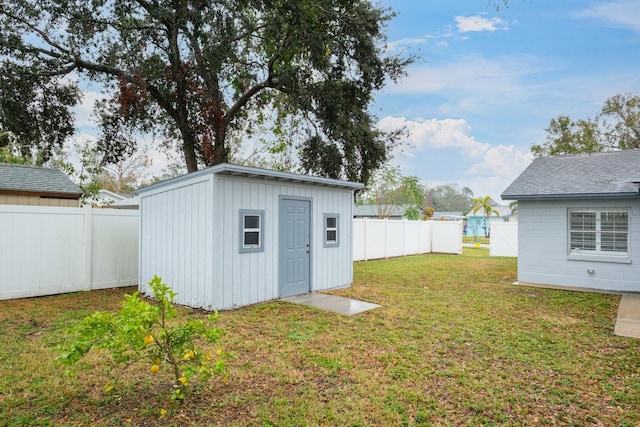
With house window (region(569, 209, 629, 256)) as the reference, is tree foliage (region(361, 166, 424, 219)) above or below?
above

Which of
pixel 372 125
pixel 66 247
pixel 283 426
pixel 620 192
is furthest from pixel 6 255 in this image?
pixel 620 192

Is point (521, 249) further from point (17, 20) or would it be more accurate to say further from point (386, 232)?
point (17, 20)

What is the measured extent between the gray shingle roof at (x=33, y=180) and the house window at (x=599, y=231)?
13.6m

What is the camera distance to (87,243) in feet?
27.1

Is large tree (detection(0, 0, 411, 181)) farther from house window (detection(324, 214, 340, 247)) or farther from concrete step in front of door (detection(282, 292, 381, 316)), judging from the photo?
concrete step in front of door (detection(282, 292, 381, 316))

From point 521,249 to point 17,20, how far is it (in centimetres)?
1401

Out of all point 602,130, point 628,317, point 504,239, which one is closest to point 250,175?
point 628,317

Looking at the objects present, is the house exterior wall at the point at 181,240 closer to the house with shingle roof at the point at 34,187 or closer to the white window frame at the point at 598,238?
the house with shingle roof at the point at 34,187

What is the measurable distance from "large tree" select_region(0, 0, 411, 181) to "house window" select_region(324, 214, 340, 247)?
3229 mm

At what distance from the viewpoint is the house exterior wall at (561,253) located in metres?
8.68

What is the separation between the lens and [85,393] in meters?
3.53

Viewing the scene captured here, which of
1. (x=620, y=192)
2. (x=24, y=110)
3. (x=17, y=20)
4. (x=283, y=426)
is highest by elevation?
(x=17, y=20)

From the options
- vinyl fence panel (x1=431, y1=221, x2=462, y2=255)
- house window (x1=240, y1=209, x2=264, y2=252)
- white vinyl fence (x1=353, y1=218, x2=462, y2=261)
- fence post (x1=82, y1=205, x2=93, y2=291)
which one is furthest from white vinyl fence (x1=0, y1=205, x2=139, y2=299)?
vinyl fence panel (x1=431, y1=221, x2=462, y2=255)

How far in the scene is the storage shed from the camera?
665cm
